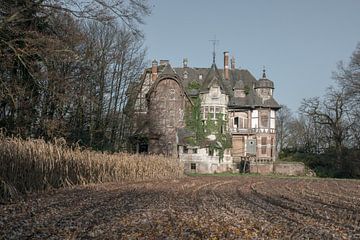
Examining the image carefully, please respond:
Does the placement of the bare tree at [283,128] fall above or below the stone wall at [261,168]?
above

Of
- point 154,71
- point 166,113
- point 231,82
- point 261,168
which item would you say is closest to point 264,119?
point 261,168

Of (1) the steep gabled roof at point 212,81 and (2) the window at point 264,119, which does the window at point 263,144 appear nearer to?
(2) the window at point 264,119

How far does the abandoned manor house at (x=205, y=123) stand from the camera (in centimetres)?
6056

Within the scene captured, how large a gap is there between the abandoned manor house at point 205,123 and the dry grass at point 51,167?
24.3 meters

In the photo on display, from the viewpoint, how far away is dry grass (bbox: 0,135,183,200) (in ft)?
60.3

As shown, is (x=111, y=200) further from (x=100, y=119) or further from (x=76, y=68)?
(x=100, y=119)

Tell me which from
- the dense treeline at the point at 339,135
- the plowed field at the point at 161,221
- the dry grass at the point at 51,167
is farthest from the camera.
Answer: the dense treeline at the point at 339,135

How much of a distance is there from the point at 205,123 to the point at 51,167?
40924 mm

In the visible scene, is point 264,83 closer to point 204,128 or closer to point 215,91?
point 215,91

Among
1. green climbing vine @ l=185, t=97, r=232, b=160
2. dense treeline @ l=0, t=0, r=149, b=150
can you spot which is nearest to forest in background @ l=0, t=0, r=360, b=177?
dense treeline @ l=0, t=0, r=149, b=150

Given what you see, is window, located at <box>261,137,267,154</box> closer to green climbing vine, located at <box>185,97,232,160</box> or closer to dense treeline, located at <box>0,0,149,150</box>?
green climbing vine, located at <box>185,97,232,160</box>

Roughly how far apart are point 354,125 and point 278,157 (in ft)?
49.9

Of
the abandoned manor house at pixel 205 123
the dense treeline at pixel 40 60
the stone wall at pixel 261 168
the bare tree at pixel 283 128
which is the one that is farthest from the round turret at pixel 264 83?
the dense treeline at pixel 40 60

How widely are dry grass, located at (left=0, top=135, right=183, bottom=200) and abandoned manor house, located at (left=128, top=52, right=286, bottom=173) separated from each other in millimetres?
24317
